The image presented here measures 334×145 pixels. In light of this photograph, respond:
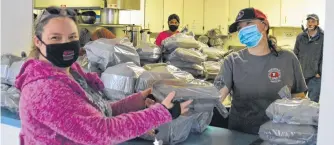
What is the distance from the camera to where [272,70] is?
A: 2436mm

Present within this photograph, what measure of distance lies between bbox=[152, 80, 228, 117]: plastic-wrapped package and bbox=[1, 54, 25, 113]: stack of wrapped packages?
99 cm

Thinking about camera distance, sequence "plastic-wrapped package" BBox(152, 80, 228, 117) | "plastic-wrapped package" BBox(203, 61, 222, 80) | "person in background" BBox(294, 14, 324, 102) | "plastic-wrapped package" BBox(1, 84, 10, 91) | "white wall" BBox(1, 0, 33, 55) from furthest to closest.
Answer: "person in background" BBox(294, 14, 324, 102)
"plastic-wrapped package" BBox(203, 61, 222, 80)
"white wall" BBox(1, 0, 33, 55)
"plastic-wrapped package" BBox(1, 84, 10, 91)
"plastic-wrapped package" BBox(152, 80, 228, 117)

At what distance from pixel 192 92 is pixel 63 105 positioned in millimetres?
657

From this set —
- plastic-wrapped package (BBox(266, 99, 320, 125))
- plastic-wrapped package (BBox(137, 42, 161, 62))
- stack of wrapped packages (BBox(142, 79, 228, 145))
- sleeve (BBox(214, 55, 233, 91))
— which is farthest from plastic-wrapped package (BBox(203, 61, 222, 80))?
plastic-wrapped package (BBox(266, 99, 320, 125))

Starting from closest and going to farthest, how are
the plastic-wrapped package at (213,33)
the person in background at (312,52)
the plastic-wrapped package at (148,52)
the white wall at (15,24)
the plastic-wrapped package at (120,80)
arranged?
the plastic-wrapped package at (120,80) < the plastic-wrapped package at (148,52) < the white wall at (15,24) < the person in background at (312,52) < the plastic-wrapped package at (213,33)

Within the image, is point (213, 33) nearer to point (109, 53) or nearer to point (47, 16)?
point (109, 53)

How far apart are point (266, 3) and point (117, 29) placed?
2.72m

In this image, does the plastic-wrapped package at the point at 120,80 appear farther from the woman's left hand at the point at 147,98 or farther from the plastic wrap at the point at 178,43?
the plastic wrap at the point at 178,43

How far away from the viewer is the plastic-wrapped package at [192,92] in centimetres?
184

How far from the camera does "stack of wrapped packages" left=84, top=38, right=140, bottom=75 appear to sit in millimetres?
2383

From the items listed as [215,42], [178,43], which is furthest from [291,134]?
[215,42]

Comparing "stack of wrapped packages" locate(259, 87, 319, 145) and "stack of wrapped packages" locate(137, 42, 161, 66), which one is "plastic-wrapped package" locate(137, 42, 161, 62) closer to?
"stack of wrapped packages" locate(137, 42, 161, 66)

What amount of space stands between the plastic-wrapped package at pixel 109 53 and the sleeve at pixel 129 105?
0.53 m

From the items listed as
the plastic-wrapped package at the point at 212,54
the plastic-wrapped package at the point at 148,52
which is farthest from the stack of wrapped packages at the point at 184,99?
the plastic-wrapped package at the point at 212,54
